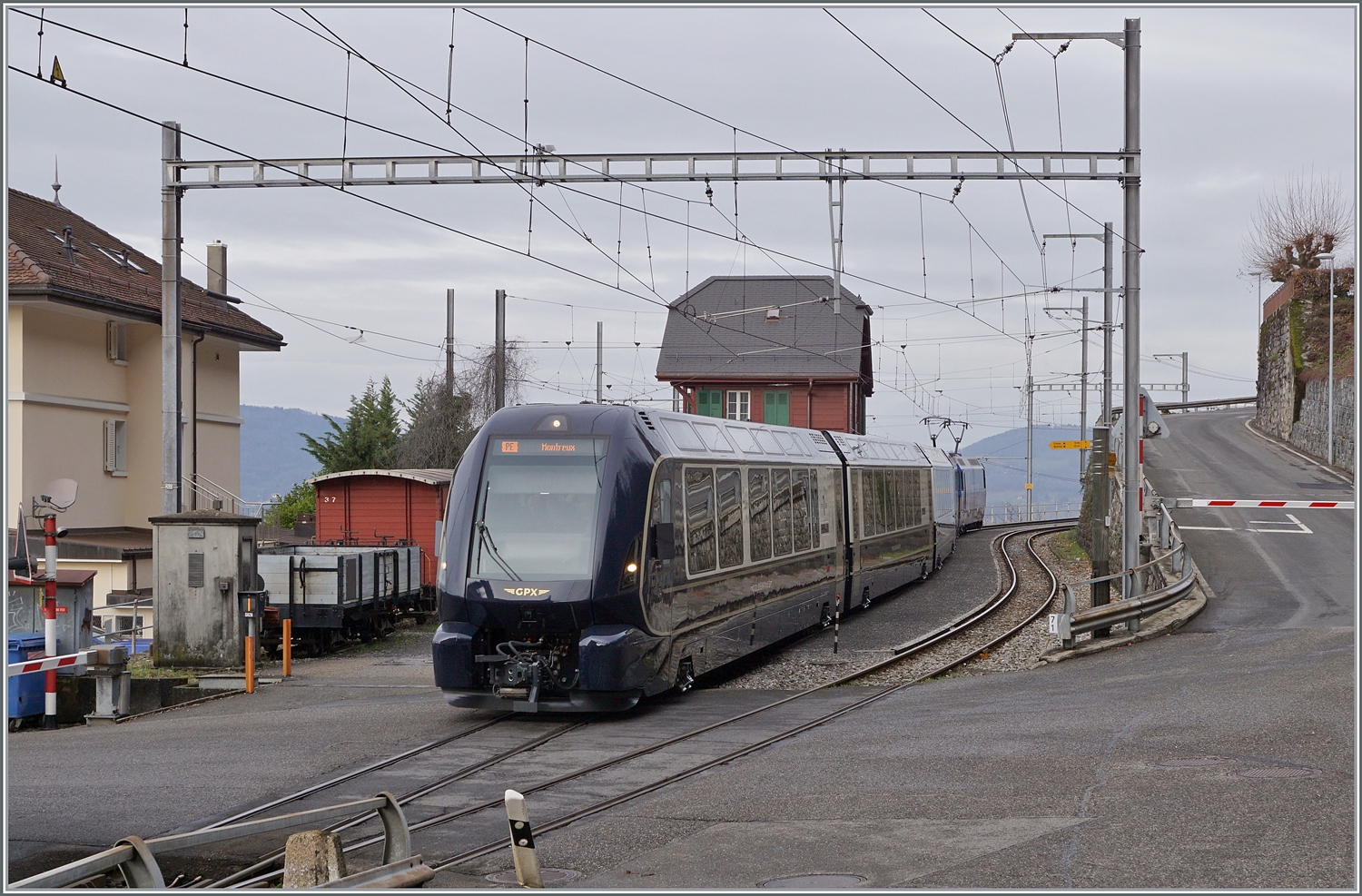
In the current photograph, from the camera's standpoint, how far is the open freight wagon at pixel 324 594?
72.6 feet

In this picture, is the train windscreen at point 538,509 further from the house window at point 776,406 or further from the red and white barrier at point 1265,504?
the house window at point 776,406

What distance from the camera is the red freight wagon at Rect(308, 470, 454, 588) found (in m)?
30.8

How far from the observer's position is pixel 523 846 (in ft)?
23.1

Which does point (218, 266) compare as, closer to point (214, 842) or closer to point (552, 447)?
point (552, 447)

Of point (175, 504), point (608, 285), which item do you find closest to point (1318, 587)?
point (608, 285)

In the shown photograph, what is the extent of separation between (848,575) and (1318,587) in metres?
7.31

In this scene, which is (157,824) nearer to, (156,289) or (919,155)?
(919,155)

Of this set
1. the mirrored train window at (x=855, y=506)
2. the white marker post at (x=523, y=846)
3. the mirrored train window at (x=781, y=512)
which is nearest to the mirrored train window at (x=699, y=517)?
the mirrored train window at (x=781, y=512)

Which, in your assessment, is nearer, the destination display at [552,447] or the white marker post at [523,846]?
the white marker post at [523,846]

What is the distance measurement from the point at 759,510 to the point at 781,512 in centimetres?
109

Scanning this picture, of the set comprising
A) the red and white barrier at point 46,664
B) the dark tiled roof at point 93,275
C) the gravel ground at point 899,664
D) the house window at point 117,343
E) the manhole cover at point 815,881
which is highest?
the dark tiled roof at point 93,275

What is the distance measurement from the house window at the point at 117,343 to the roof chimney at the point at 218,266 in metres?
9.25

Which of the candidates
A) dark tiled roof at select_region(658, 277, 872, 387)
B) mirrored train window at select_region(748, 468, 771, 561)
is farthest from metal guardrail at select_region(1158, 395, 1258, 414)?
mirrored train window at select_region(748, 468, 771, 561)

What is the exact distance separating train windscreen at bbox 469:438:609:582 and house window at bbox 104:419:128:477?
2136 cm
